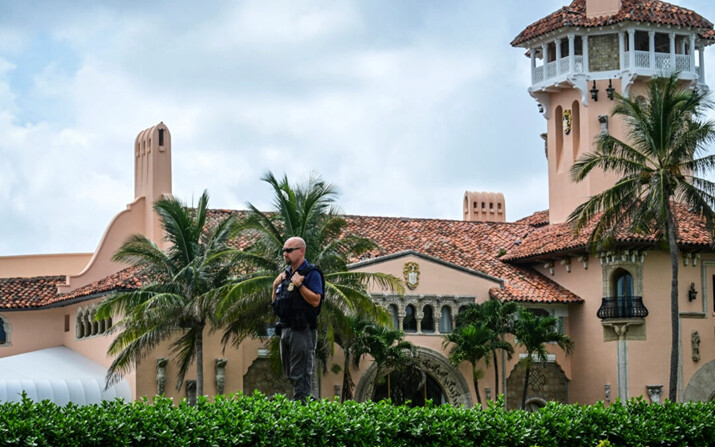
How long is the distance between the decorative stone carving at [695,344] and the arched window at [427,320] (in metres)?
9.24

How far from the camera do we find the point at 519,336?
4275cm

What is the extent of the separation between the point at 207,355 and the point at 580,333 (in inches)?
545

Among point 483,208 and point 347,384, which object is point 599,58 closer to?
point 483,208

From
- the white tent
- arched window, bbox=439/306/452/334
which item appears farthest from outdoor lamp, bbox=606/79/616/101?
the white tent

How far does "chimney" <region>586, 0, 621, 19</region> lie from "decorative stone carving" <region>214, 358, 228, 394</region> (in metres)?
19.0

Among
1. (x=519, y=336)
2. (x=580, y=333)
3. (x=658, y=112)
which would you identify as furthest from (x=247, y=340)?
(x=658, y=112)

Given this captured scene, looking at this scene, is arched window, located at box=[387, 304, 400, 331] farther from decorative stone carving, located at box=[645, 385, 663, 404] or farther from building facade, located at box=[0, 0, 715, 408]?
decorative stone carving, located at box=[645, 385, 663, 404]

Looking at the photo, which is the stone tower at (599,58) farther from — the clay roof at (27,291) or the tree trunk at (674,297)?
the clay roof at (27,291)

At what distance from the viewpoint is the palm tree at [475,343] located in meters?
42.9

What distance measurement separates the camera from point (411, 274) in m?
44.2

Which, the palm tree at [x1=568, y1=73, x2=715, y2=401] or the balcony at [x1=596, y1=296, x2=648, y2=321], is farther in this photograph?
the balcony at [x1=596, y1=296, x2=648, y2=321]

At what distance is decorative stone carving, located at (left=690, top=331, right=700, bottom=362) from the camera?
45.1 m

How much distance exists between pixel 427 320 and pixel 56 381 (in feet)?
42.2

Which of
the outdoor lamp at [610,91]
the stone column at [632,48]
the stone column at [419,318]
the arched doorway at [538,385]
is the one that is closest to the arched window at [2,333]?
the stone column at [419,318]
